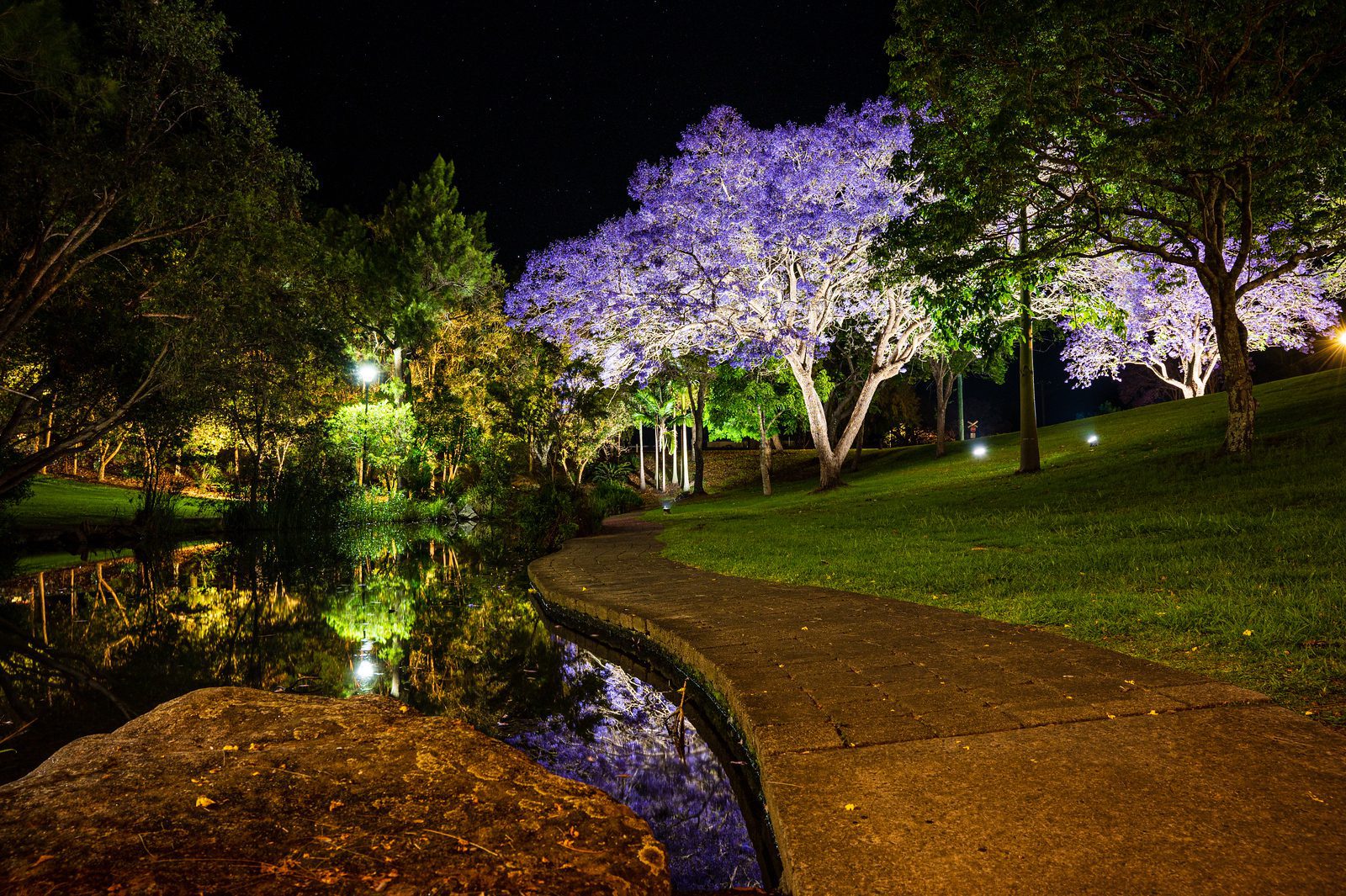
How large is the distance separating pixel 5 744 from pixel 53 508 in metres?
26.7

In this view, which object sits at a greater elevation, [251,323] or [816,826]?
[251,323]

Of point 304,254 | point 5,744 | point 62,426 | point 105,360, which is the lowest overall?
point 5,744

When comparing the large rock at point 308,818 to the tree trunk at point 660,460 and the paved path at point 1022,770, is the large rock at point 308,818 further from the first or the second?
the tree trunk at point 660,460

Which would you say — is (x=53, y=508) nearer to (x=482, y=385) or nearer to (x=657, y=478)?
(x=482, y=385)

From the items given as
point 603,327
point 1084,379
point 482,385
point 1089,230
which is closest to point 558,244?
point 603,327

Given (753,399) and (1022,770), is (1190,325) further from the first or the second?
(1022,770)

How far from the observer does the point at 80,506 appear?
85.5 feet

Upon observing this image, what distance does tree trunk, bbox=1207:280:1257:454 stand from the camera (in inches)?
476

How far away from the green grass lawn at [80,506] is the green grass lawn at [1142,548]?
19019 millimetres

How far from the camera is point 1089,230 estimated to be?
41.7ft

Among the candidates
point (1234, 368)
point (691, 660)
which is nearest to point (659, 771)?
point (691, 660)

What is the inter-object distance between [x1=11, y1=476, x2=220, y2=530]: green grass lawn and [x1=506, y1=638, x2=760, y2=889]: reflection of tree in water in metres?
21.5

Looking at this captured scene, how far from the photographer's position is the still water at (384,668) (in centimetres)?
402

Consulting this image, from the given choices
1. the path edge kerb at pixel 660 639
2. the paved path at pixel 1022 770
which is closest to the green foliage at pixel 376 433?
the path edge kerb at pixel 660 639
